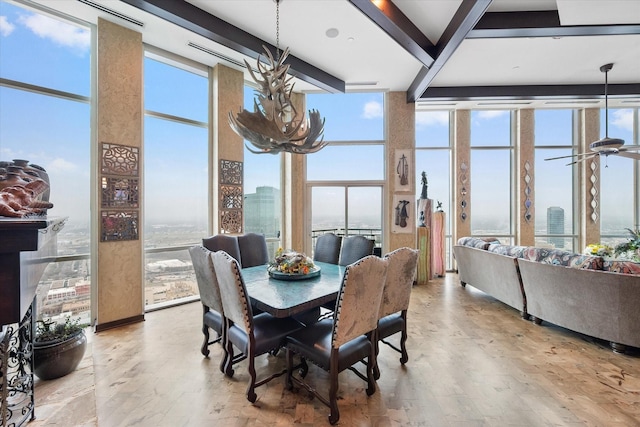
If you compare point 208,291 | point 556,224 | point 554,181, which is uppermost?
point 554,181

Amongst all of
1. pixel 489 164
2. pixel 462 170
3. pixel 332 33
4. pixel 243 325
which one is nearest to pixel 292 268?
pixel 243 325

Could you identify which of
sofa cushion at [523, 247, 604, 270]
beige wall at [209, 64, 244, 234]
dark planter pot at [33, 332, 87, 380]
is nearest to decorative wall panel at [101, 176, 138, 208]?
beige wall at [209, 64, 244, 234]

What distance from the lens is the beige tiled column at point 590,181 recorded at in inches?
246

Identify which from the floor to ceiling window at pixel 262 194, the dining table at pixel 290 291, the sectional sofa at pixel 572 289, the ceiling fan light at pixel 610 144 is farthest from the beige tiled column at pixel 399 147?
the dining table at pixel 290 291

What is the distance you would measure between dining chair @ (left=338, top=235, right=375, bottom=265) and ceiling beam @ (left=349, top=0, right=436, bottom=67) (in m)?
2.46

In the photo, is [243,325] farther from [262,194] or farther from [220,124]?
[262,194]

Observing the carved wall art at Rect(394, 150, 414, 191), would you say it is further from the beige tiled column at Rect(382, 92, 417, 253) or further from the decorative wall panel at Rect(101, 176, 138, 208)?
the decorative wall panel at Rect(101, 176, 138, 208)

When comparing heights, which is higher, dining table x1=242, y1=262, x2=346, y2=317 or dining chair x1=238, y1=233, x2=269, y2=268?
dining chair x1=238, y1=233, x2=269, y2=268

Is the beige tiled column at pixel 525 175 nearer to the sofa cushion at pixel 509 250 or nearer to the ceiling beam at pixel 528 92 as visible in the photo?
the ceiling beam at pixel 528 92

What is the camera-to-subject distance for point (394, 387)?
89.7 inches

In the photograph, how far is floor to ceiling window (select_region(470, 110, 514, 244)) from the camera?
6.47 meters

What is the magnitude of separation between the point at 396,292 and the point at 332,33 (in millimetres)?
3361

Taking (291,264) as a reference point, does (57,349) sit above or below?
below

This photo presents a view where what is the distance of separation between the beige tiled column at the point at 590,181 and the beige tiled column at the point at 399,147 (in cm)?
426
